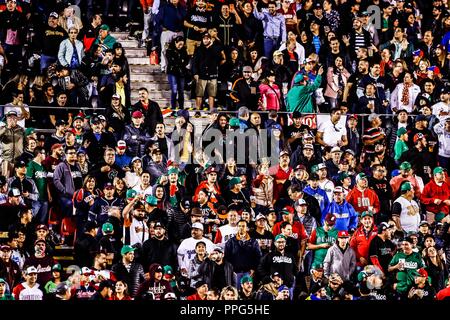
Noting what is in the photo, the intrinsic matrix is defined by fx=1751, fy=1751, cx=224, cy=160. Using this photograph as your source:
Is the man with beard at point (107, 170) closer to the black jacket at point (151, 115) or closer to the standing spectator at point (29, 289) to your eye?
the black jacket at point (151, 115)

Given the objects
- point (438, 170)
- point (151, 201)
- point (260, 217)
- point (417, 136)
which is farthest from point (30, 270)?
point (417, 136)

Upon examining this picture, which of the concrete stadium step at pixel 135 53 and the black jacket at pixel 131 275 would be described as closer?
the black jacket at pixel 131 275

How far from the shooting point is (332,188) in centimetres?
2722

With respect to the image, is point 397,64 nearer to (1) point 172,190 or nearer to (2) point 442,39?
(2) point 442,39

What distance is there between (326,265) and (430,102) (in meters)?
4.84

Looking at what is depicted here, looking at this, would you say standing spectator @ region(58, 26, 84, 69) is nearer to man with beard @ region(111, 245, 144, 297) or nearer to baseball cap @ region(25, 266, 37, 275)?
man with beard @ region(111, 245, 144, 297)

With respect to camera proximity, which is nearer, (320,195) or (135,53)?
(320,195)

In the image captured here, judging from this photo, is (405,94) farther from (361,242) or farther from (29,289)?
(29,289)

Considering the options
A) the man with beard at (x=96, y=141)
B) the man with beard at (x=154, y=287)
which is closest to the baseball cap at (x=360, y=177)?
the man with beard at (x=96, y=141)

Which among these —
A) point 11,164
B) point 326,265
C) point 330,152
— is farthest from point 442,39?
point 11,164

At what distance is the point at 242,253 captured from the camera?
83.7ft

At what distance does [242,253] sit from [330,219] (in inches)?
67.6

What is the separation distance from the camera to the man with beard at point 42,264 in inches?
972

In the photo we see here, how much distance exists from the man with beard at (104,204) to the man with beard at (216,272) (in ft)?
5.39
